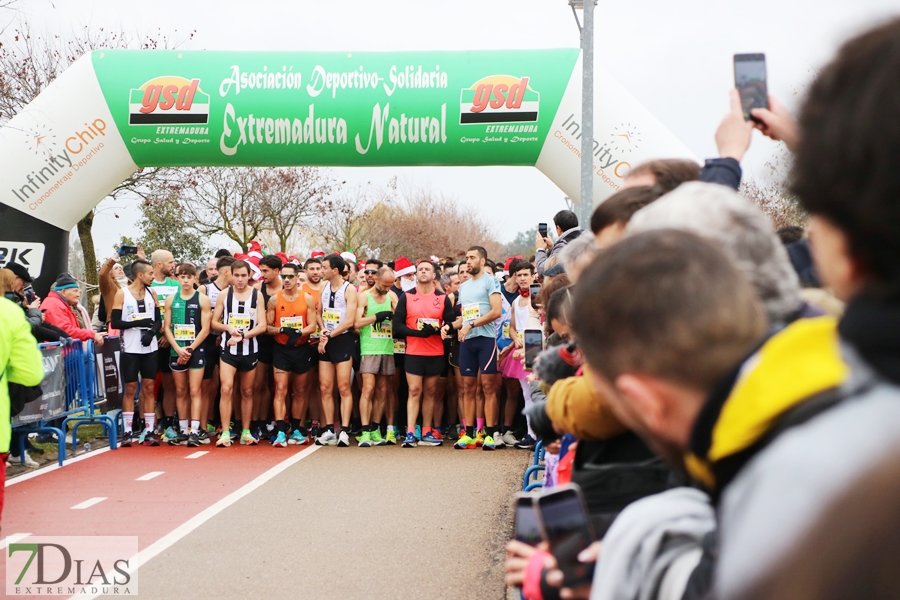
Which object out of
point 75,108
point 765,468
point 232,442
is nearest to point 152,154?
point 75,108

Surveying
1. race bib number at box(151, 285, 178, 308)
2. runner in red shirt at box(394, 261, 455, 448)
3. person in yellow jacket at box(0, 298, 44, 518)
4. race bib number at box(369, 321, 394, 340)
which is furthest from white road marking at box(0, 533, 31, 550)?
race bib number at box(369, 321, 394, 340)

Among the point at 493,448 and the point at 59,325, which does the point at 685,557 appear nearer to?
the point at 493,448

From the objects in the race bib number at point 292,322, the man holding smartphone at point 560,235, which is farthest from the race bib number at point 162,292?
the man holding smartphone at point 560,235

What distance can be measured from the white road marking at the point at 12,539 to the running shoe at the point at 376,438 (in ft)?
16.3

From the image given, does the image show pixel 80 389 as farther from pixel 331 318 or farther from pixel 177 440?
pixel 331 318

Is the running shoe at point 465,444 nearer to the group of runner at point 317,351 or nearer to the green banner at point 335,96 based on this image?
the group of runner at point 317,351

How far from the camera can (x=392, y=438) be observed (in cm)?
1105

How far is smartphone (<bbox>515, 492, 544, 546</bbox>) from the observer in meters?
1.89

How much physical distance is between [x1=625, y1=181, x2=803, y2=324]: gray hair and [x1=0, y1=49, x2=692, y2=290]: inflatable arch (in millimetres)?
8891

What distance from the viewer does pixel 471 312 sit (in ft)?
35.4

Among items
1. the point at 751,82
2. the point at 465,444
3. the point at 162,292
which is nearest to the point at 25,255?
the point at 162,292

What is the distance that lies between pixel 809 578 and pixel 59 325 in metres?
10.7

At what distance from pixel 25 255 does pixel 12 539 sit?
5232 millimetres

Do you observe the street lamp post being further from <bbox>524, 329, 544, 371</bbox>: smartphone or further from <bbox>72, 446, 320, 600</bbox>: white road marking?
<bbox>524, 329, 544, 371</bbox>: smartphone
